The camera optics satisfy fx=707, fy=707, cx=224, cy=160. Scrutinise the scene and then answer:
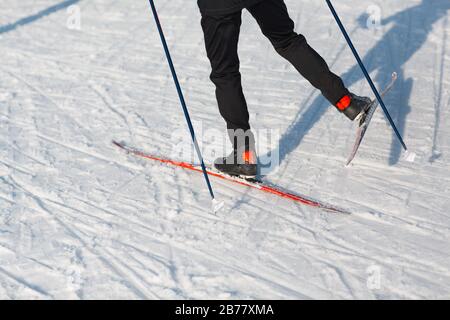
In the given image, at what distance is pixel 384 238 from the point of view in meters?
3.63

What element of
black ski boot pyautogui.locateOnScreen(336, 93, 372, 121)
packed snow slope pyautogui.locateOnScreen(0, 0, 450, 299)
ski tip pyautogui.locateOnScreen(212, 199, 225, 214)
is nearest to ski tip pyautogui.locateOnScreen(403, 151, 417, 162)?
packed snow slope pyautogui.locateOnScreen(0, 0, 450, 299)

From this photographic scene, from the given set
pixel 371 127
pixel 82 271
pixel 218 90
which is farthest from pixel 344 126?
pixel 82 271

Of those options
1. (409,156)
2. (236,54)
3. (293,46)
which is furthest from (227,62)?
(409,156)

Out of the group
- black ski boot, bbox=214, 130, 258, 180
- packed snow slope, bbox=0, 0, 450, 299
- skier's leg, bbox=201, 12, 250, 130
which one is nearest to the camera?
packed snow slope, bbox=0, 0, 450, 299

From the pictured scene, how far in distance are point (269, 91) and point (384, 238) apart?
237 centimetres

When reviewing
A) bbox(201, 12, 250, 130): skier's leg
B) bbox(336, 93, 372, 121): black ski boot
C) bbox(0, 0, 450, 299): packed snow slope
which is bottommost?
bbox(0, 0, 450, 299): packed snow slope

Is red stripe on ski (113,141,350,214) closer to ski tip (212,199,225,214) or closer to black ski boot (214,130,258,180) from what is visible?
black ski boot (214,130,258,180)

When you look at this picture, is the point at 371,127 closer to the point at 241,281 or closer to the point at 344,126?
the point at 344,126

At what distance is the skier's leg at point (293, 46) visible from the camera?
3.91 m

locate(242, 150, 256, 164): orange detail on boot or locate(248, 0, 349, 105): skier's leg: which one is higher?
locate(248, 0, 349, 105): skier's leg

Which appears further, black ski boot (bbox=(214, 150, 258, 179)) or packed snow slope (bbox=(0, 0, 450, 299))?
black ski boot (bbox=(214, 150, 258, 179))

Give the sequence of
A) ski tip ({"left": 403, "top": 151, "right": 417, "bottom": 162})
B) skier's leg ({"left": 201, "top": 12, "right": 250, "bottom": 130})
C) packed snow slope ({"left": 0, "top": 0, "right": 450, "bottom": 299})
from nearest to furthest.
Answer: packed snow slope ({"left": 0, "top": 0, "right": 450, "bottom": 299}) < skier's leg ({"left": 201, "top": 12, "right": 250, "bottom": 130}) < ski tip ({"left": 403, "top": 151, "right": 417, "bottom": 162})

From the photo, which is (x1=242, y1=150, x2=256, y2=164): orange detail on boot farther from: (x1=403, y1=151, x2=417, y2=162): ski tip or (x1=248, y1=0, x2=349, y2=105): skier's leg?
(x1=403, y1=151, x2=417, y2=162): ski tip

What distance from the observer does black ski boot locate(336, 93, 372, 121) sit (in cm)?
415
